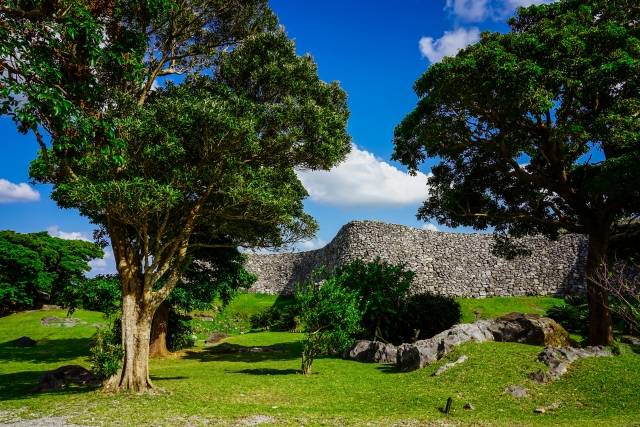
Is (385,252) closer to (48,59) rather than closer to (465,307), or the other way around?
(465,307)

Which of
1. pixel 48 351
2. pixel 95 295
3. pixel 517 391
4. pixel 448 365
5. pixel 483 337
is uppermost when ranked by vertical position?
pixel 95 295

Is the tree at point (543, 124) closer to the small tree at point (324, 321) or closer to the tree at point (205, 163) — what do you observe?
the tree at point (205, 163)

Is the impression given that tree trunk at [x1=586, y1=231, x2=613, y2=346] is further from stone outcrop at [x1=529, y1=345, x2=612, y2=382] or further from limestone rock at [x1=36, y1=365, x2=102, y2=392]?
limestone rock at [x1=36, y1=365, x2=102, y2=392]

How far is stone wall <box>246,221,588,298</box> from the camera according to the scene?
38.7m

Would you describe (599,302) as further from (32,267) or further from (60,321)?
(32,267)

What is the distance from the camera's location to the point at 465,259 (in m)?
41.7

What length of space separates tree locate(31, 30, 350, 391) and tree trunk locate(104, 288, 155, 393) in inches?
1.1

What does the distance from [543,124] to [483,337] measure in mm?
9060

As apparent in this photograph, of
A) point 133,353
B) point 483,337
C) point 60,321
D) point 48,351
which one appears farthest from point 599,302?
point 60,321

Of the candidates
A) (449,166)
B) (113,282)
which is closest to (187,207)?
(113,282)

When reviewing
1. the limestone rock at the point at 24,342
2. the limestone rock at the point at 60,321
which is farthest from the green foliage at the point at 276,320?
the limestone rock at the point at 24,342

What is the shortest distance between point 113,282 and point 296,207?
8797mm

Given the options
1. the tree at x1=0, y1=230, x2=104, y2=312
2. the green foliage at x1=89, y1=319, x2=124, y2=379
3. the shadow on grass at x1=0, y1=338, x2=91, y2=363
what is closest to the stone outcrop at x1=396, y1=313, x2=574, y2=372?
the green foliage at x1=89, y1=319, x2=124, y2=379

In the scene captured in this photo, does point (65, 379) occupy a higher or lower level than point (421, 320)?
lower
